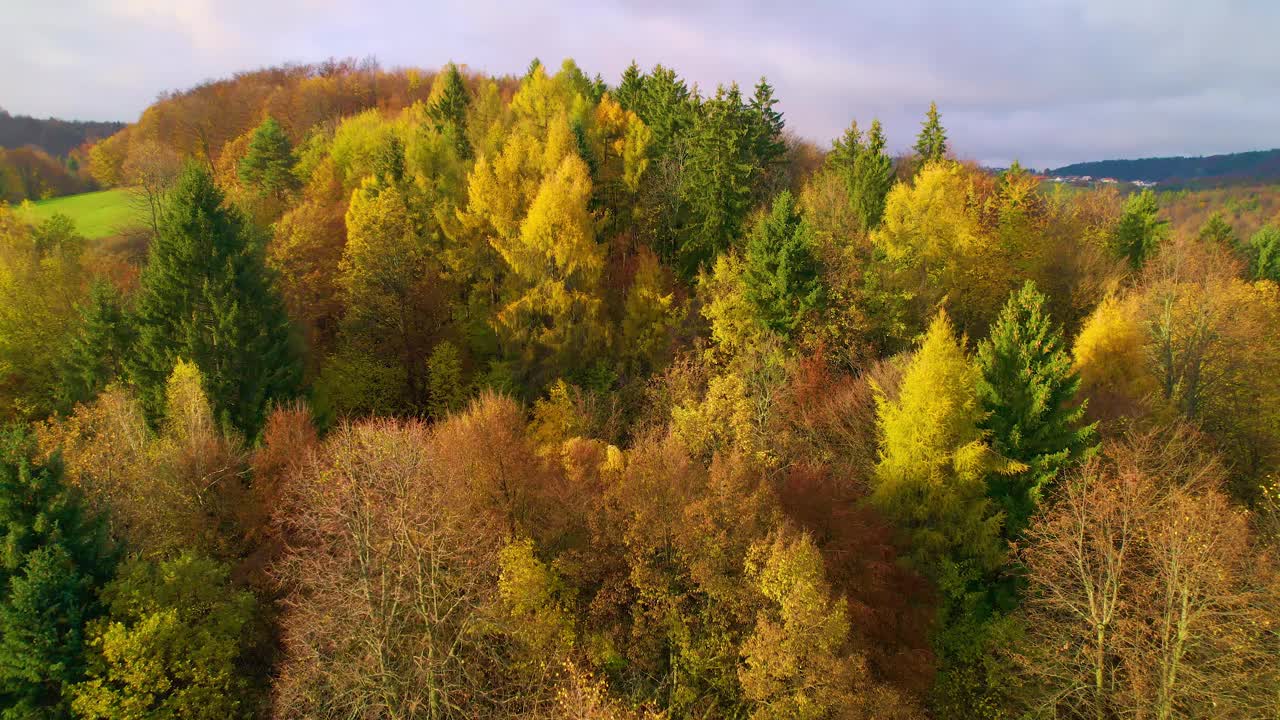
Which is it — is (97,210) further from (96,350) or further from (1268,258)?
(1268,258)

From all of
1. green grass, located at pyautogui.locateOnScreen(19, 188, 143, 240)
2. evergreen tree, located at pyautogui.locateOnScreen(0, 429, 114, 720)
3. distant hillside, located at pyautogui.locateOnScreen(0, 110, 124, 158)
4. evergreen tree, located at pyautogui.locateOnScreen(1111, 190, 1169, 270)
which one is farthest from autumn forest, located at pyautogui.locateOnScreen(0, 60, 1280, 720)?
distant hillside, located at pyautogui.locateOnScreen(0, 110, 124, 158)

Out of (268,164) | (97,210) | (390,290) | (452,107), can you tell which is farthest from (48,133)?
(390,290)

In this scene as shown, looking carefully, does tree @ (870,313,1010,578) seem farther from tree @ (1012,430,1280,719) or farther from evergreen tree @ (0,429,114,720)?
evergreen tree @ (0,429,114,720)

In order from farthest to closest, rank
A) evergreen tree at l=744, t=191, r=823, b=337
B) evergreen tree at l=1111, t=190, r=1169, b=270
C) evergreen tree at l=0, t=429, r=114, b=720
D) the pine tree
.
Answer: evergreen tree at l=1111, t=190, r=1169, b=270 < evergreen tree at l=744, t=191, r=823, b=337 < the pine tree < evergreen tree at l=0, t=429, r=114, b=720

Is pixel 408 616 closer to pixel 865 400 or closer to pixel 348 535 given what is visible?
pixel 348 535

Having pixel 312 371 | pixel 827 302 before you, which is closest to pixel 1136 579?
pixel 827 302

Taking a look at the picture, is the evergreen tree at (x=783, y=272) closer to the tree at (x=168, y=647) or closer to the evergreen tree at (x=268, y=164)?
the tree at (x=168, y=647)
